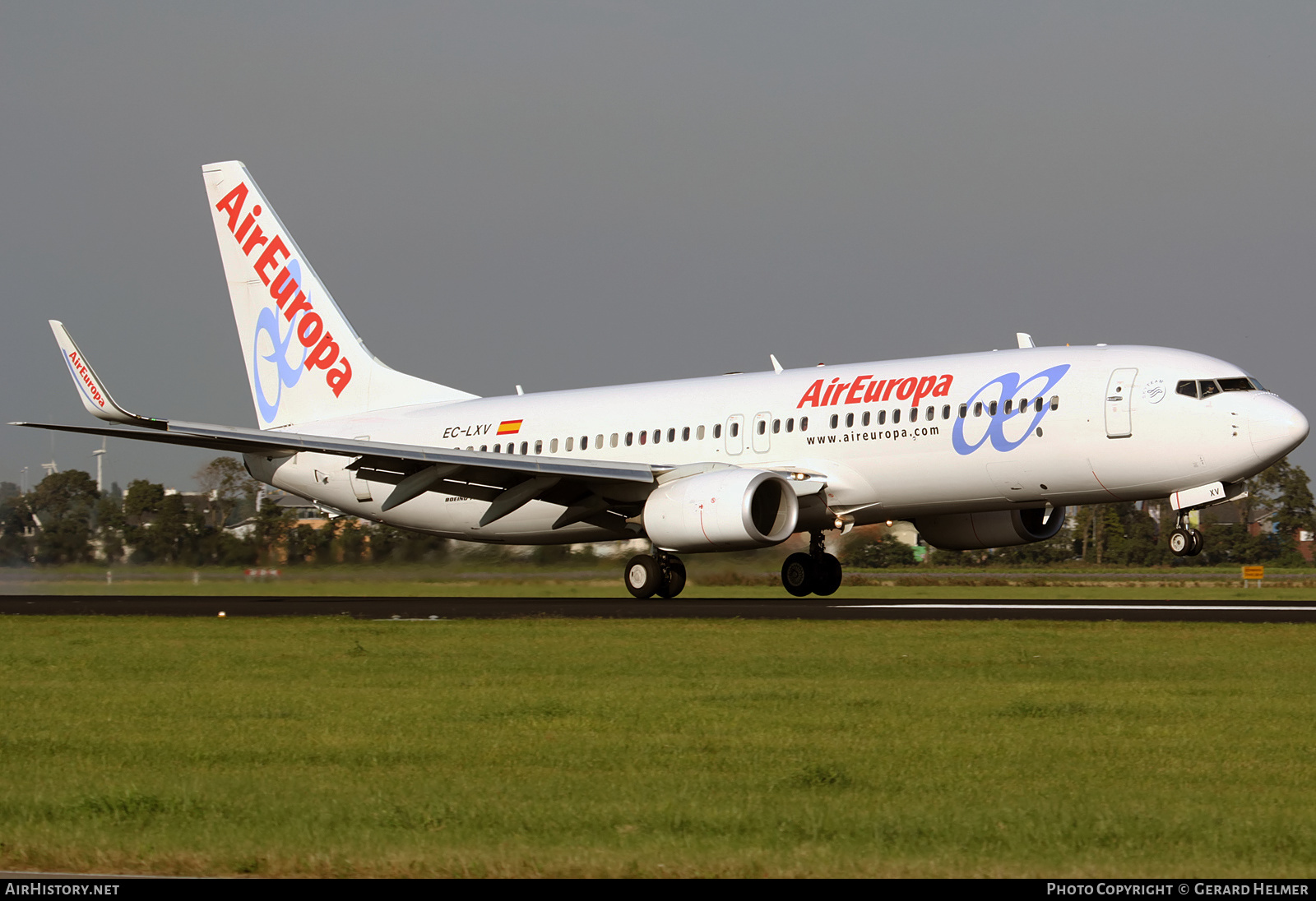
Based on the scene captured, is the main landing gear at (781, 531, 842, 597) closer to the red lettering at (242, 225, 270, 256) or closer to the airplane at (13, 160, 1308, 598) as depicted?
the airplane at (13, 160, 1308, 598)

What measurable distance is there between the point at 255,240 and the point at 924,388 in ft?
55.5

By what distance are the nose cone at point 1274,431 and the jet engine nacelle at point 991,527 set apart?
508 centimetres

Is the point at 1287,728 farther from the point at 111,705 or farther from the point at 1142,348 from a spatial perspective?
the point at 1142,348

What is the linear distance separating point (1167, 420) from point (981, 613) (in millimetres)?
4806

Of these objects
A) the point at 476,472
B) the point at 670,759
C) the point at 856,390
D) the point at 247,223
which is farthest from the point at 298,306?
the point at 670,759

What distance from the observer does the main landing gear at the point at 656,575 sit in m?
28.8

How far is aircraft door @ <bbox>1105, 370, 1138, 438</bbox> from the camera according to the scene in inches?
987

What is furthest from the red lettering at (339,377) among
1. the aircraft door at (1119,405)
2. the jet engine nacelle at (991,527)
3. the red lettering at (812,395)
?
the aircraft door at (1119,405)

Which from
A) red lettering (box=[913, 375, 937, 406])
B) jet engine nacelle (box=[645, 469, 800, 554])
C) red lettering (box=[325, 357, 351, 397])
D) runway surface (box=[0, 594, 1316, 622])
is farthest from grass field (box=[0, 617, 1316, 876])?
red lettering (box=[325, 357, 351, 397])

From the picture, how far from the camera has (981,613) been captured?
22.9 m

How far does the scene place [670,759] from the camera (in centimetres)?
976

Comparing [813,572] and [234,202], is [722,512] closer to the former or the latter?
[813,572]

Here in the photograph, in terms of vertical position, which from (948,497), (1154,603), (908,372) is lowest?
(1154,603)

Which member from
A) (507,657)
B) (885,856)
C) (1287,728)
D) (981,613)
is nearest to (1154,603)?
→ (981,613)
